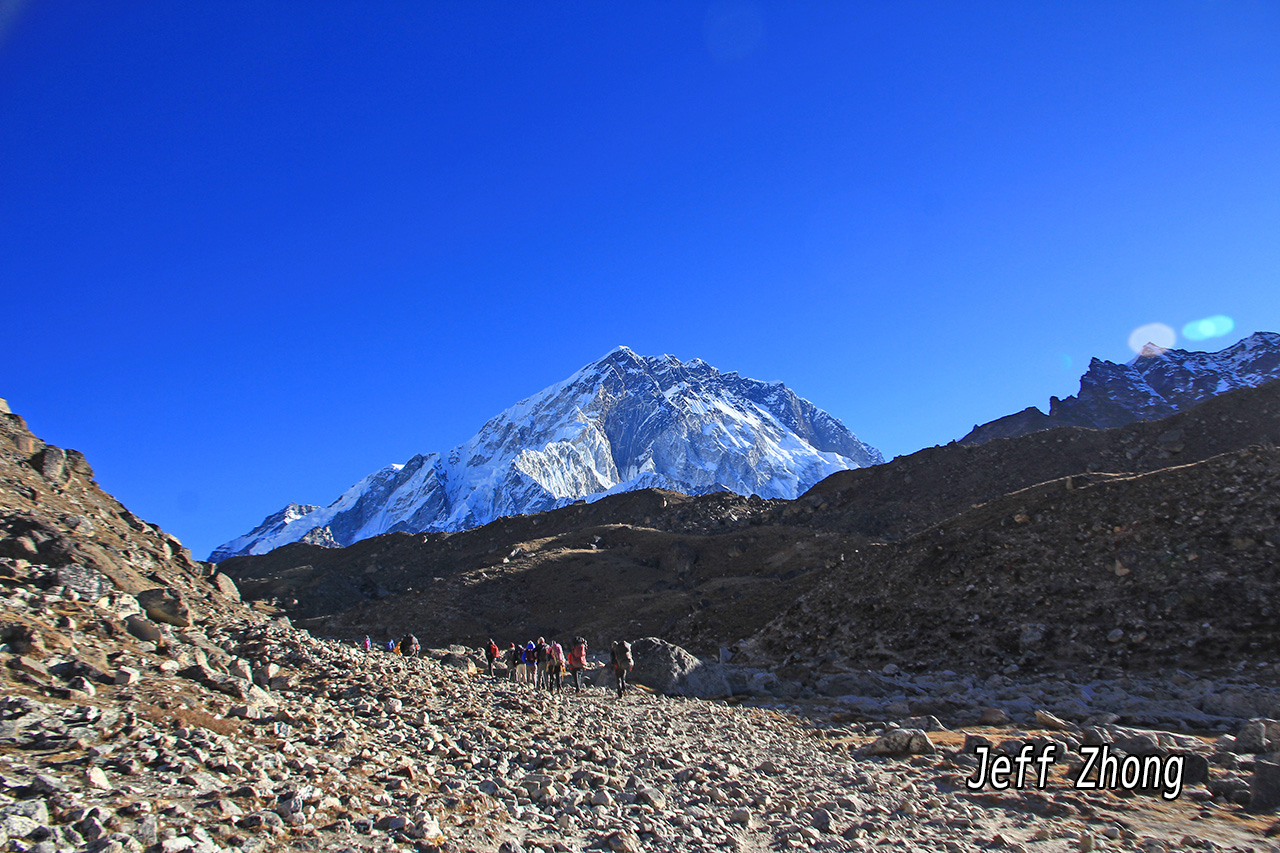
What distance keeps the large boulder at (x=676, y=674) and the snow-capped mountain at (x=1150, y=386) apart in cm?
12882

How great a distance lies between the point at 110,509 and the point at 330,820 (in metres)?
21.6

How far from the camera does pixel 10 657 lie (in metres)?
7.20

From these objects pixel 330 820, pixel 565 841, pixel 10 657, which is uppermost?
pixel 10 657

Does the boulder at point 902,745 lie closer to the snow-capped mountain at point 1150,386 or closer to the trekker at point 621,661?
the trekker at point 621,661

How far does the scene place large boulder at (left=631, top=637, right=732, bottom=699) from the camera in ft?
83.7

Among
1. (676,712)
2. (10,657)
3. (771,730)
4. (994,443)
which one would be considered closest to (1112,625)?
(771,730)

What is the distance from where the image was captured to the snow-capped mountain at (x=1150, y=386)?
456 ft

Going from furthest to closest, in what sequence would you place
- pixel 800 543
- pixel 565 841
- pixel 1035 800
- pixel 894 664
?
pixel 800 543
pixel 894 664
pixel 1035 800
pixel 565 841

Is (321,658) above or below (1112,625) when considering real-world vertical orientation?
above

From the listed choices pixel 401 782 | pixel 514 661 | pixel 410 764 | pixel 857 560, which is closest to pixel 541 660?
pixel 514 661

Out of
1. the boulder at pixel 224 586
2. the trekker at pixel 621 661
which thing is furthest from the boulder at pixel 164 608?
the trekker at pixel 621 661

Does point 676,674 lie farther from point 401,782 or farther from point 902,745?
point 401,782

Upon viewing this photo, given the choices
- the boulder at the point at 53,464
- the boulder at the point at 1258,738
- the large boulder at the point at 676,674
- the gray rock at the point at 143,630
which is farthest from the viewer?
the large boulder at the point at 676,674

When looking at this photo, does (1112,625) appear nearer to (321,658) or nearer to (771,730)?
(771,730)
